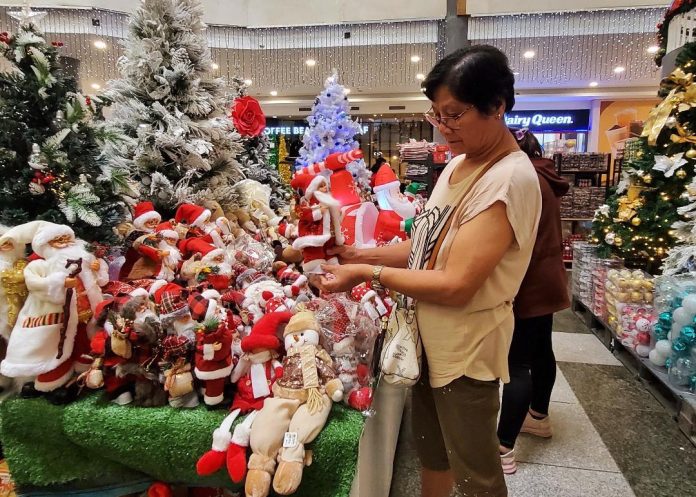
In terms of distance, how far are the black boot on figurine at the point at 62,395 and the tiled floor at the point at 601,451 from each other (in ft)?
4.10

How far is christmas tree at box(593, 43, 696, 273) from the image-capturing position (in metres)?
2.63

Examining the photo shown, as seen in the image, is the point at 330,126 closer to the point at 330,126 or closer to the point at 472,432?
the point at 330,126

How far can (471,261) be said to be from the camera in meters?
0.99

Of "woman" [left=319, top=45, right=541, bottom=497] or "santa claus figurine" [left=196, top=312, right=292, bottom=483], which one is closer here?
"woman" [left=319, top=45, right=541, bottom=497]

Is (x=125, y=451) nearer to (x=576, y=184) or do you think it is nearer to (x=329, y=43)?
(x=329, y=43)

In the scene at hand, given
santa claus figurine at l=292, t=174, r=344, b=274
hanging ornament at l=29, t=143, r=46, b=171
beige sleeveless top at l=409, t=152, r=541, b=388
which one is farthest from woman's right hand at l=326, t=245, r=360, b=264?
hanging ornament at l=29, t=143, r=46, b=171

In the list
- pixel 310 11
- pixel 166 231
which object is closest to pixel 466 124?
pixel 166 231

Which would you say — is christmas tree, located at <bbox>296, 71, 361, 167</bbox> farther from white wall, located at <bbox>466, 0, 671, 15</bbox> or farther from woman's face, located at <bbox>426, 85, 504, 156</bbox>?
woman's face, located at <bbox>426, 85, 504, 156</bbox>

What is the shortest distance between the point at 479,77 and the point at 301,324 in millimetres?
809

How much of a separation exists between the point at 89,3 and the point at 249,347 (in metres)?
3.41

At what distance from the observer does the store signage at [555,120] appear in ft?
29.3

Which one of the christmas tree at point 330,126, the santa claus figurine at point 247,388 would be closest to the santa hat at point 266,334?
the santa claus figurine at point 247,388

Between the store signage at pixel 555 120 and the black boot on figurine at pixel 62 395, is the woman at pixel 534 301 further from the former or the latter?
the store signage at pixel 555 120

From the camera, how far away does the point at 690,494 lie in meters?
1.76
